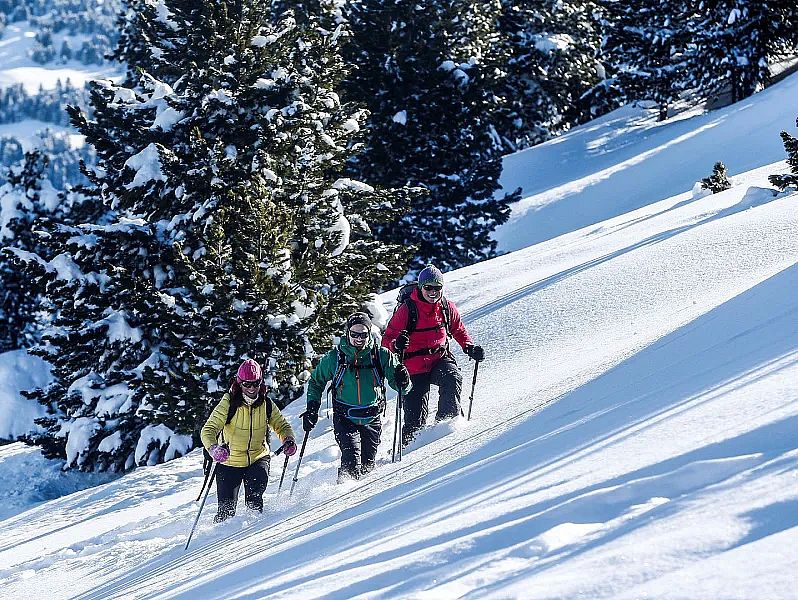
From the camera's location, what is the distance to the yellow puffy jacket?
27.4ft

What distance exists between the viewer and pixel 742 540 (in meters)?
3.16

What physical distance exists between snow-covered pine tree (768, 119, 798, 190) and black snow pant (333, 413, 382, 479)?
8668mm

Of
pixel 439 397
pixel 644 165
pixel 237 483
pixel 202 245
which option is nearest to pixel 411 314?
pixel 439 397

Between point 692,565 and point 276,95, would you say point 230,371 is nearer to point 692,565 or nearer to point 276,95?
point 276,95

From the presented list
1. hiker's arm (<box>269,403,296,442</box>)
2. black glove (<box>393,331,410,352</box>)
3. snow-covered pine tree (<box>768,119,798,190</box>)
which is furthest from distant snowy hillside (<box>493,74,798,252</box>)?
hiker's arm (<box>269,403,296,442</box>)

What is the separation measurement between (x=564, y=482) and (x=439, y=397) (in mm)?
5132

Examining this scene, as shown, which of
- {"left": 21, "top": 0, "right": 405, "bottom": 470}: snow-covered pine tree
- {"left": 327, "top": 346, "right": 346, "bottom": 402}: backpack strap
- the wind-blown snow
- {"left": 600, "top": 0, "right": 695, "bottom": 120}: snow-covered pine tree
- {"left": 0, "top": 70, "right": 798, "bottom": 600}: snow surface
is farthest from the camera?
{"left": 600, "top": 0, "right": 695, "bottom": 120}: snow-covered pine tree

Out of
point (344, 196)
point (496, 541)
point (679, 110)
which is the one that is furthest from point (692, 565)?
point (679, 110)

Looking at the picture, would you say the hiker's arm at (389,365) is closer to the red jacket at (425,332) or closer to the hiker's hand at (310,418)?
the red jacket at (425,332)

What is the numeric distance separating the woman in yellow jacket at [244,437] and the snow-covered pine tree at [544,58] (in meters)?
28.5

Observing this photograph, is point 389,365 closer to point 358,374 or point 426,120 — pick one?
point 358,374

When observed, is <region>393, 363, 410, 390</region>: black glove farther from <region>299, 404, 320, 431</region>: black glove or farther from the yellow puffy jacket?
the yellow puffy jacket

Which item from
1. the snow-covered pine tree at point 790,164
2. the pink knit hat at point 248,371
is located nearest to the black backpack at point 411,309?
the pink knit hat at point 248,371

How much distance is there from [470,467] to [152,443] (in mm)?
9973
